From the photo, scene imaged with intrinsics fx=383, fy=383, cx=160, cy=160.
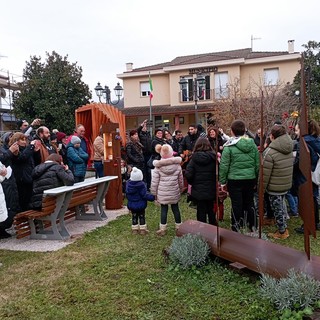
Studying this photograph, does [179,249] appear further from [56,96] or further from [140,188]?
[56,96]

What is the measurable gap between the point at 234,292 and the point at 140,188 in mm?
2630

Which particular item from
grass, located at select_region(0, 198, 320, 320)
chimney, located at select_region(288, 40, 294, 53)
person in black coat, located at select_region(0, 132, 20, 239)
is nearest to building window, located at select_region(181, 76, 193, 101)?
chimney, located at select_region(288, 40, 294, 53)

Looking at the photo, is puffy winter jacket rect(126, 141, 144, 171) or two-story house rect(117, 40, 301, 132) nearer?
puffy winter jacket rect(126, 141, 144, 171)

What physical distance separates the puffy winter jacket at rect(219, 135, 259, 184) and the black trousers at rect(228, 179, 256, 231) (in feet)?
0.37

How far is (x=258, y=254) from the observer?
3.88m

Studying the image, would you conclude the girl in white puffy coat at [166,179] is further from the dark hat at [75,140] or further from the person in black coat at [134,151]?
the person in black coat at [134,151]

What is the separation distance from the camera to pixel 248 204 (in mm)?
5680

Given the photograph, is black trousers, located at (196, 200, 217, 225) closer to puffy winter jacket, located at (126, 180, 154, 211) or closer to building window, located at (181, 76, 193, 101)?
puffy winter jacket, located at (126, 180, 154, 211)

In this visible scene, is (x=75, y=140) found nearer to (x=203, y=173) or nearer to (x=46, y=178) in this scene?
(x=46, y=178)

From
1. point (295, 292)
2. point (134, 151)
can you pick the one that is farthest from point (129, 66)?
point (295, 292)

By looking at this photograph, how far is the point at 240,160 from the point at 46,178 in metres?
2.99

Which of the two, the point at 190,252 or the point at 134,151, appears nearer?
the point at 190,252

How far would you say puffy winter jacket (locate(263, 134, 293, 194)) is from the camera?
5.46 meters

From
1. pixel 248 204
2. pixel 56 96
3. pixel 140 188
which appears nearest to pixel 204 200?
pixel 248 204
